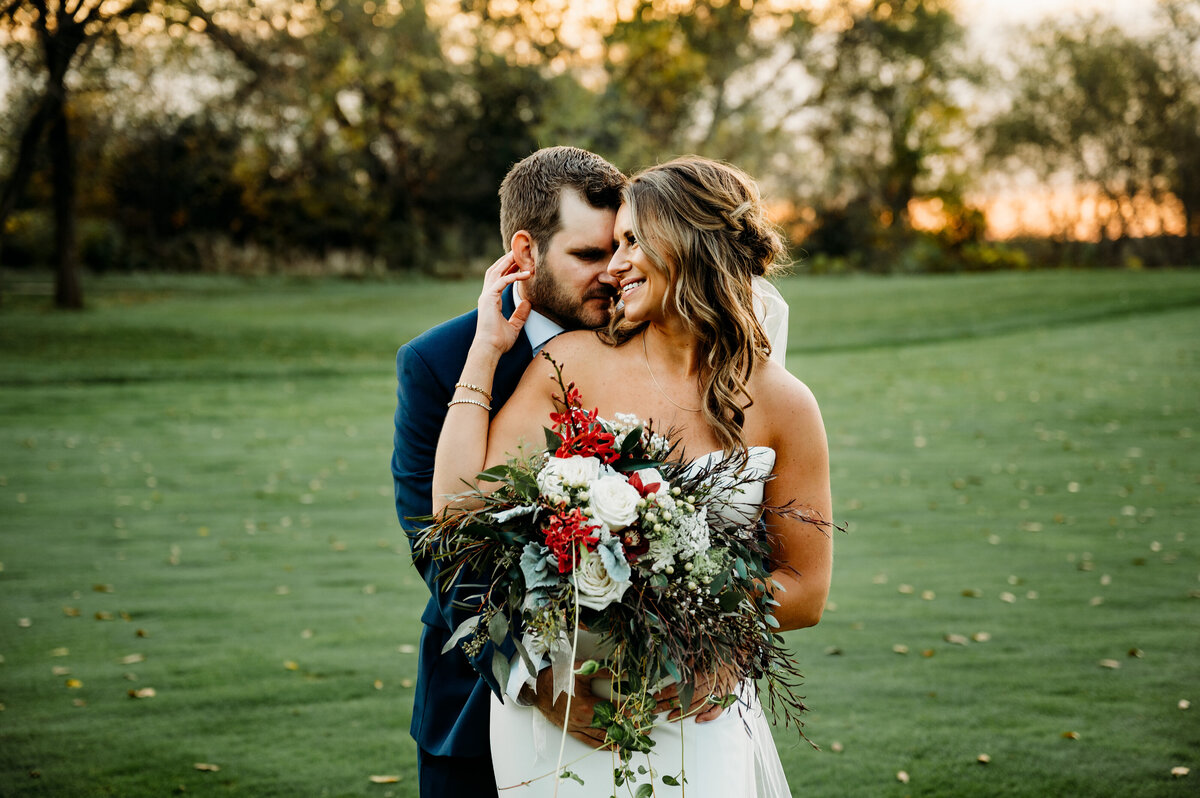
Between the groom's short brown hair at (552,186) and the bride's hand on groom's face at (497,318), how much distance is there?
21 centimetres

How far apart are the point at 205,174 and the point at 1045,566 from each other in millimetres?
29895

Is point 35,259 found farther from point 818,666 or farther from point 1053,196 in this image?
point 1053,196

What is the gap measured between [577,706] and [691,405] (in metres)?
0.80

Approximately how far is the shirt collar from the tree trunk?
72.4ft

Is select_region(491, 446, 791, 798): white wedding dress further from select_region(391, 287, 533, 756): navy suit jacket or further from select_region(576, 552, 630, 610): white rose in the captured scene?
select_region(576, 552, 630, 610): white rose

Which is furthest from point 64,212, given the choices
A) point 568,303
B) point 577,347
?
point 577,347

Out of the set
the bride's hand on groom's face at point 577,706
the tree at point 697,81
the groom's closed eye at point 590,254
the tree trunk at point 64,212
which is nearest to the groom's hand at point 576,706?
the bride's hand on groom's face at point 577,706

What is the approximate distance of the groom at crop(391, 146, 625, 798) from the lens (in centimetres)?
277

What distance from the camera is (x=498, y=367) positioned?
2848mm

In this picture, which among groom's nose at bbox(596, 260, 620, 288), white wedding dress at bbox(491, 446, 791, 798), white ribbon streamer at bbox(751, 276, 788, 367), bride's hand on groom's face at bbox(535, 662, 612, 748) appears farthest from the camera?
white ribbon streamer at bbox(751, 276, 788, 367)

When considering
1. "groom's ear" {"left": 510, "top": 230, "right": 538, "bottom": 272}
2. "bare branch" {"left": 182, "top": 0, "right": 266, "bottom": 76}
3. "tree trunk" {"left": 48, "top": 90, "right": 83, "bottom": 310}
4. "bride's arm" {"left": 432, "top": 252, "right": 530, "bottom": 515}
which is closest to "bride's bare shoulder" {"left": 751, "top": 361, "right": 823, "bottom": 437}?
"bride's arm" {"left": 432, "top": 252, "right": 530, "bottom": 515}

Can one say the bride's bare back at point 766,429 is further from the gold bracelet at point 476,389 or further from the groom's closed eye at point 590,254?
the groom's closed eye at point 590,254

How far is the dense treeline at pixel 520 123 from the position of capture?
74.5ft

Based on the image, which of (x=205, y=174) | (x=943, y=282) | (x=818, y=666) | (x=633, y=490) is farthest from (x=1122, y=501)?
(x=205, y=174)
